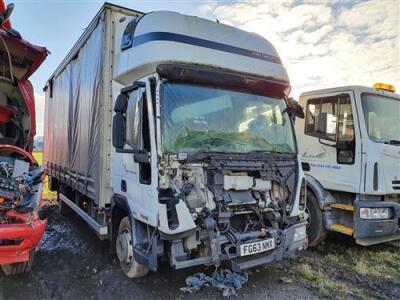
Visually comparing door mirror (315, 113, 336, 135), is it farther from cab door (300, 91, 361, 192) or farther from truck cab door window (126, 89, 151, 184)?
truck cab door window (126, 89, 151, 184)

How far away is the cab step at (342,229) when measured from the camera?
4.98m

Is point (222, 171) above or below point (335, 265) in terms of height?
above

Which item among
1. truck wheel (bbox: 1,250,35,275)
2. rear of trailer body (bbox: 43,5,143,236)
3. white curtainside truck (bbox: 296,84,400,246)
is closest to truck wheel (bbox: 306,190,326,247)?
white curtainside truck (bbox: 296,84,400,246)

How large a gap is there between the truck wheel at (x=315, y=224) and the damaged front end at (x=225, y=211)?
170 cm

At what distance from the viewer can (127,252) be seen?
12.8ft

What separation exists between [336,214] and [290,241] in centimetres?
203

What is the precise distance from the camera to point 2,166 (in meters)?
3.58

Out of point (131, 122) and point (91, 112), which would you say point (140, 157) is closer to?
point (131, 122)

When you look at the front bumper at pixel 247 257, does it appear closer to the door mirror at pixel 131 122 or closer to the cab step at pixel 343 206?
the door mirror at pixel 131 122

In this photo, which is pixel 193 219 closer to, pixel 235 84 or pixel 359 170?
pixel 235 84

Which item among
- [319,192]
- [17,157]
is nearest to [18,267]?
[17,157]

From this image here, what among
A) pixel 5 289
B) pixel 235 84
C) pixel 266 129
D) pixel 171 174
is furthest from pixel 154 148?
pixel 5 289

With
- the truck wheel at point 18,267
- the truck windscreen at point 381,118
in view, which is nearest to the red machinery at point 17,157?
the truck wheel at point 18,267

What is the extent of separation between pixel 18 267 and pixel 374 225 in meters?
4.93
